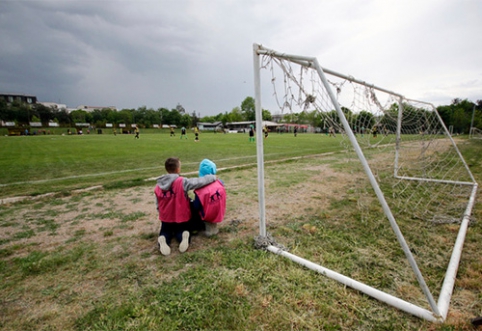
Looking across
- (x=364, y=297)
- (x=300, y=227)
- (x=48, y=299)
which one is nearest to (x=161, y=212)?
(x=48, y=299)

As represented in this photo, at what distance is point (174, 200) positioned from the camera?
2.89 m

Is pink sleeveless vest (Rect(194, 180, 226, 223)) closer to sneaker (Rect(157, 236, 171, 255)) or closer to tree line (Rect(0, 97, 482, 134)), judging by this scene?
sneaker (Rect(157, 236, 171, 255))

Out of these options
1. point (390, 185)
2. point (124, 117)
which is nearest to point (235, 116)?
point (124, 117)

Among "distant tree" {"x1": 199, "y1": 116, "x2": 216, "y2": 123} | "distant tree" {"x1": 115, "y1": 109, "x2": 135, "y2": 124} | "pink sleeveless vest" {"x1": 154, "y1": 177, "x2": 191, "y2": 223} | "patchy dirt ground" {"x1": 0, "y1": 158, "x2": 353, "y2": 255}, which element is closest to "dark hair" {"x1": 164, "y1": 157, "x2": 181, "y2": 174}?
"pink sleeveless vest" {"x1": 154, "y1": 177, "x2": 191, "y2": 223}

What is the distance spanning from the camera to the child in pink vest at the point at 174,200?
2.84 metres

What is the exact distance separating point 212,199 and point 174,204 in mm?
479

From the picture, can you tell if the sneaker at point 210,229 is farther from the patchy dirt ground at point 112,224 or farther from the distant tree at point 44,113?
the distant tree at point 44,113

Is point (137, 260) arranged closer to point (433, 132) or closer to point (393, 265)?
point (393, 265)

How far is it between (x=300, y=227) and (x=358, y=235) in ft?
2.54

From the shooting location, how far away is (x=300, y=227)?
347cm

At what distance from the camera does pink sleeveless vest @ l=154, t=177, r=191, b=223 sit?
9.42 ft

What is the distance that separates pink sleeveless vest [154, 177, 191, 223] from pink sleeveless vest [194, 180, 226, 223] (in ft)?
0.66

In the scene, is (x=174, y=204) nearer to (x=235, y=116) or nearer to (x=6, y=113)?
(x=6, y=113)

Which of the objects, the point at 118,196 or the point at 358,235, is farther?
the point at 118,196
